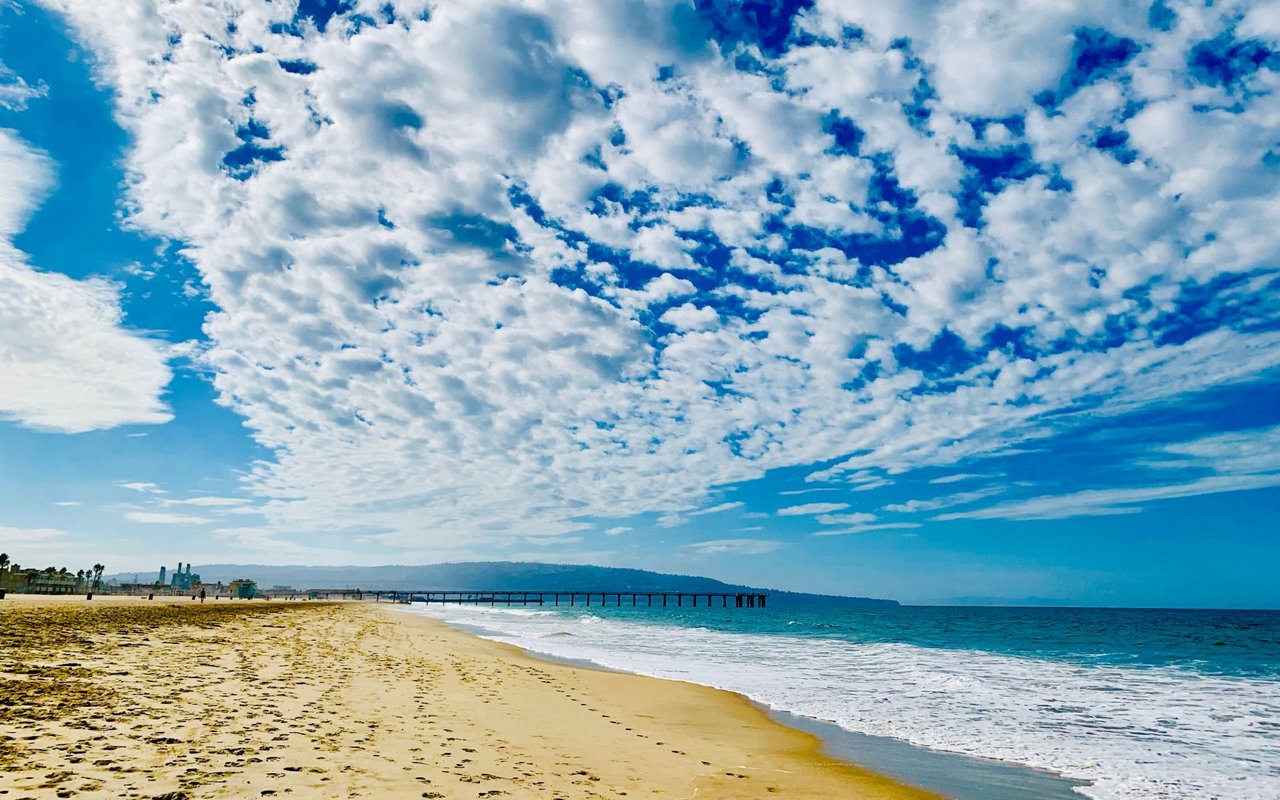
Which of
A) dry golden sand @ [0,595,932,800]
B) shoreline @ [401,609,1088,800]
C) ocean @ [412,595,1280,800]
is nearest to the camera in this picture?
dry golden sand @ [0,595,932,800]

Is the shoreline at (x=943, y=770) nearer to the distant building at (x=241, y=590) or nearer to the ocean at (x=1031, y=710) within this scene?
the ocean at (x=1031, y=710)

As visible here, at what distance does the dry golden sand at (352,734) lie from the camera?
6.55 metres

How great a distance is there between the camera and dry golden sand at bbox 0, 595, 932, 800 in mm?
6547

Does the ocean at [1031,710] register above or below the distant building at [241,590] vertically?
above

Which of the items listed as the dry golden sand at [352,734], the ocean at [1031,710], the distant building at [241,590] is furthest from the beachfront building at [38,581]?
the dry golden sand at [352,734]

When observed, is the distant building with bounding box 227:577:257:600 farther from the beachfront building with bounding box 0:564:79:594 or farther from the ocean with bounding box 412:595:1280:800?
the ocean with bounding box 412:595:1280:800

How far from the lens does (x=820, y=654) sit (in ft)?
101

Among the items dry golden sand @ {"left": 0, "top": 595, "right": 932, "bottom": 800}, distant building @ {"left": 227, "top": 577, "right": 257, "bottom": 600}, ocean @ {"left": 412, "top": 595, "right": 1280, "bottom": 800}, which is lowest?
distant building @ {"left": 227, "top": 577, "right": 257, "bottom": 600}

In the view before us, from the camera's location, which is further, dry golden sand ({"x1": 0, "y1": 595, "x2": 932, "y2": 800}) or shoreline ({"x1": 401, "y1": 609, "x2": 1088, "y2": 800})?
shoreline ({"x1": 401, "y1": 609, "x2": 1088, "y2": 800})

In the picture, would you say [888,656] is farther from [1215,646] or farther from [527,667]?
[1215,646]

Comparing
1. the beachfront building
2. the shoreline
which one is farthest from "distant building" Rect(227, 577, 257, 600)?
the shoreline

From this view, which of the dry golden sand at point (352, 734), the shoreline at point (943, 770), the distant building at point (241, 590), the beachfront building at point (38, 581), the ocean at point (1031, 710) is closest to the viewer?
the dry golden sand at point (352, 734)

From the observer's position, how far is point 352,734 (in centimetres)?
867

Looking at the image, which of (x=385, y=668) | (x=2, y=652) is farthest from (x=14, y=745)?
(x=385, y=668)
